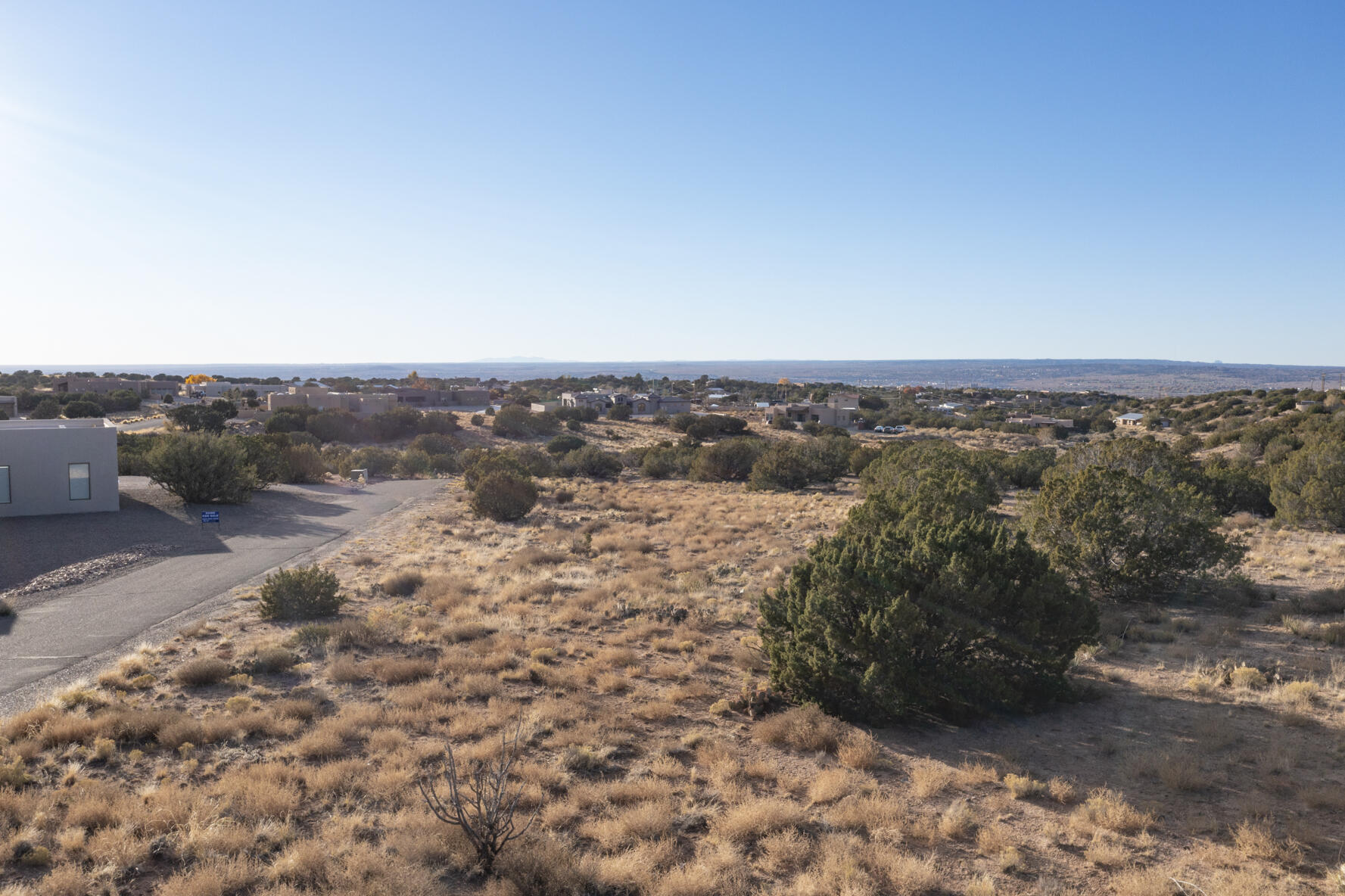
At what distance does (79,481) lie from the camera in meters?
24.5

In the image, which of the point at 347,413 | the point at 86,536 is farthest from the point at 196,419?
the point at 86,536

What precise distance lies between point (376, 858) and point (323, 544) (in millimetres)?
18199

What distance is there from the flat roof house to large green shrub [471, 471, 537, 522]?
38.5 ft

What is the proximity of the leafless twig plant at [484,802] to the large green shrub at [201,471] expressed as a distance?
2492 cm

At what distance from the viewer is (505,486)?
27.5 metres

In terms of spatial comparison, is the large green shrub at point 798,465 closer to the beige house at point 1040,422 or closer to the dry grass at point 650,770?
the dry grass at point 650,770

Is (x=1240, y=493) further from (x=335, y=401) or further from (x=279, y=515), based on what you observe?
(x=335, y=401)

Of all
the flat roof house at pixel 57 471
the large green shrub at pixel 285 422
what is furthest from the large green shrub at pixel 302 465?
the large green shrub at pixel 285 422

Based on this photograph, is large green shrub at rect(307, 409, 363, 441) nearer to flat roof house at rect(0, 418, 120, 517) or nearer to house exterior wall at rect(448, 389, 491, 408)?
flat roof house at rect(0, 418, 120, 517)

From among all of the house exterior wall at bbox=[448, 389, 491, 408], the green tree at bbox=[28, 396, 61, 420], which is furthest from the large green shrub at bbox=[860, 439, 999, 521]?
the house exterior wall at bbox=[448, 389, 491, 408]

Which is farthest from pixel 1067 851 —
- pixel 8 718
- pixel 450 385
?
pixel 450 385

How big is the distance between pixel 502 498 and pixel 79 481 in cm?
1365

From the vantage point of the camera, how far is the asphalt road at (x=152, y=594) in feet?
36.8

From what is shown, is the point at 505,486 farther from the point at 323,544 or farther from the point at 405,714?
the point at 405,714
